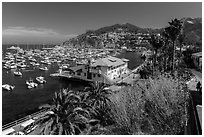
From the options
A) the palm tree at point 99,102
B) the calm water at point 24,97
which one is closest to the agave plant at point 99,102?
the palm tree at point 99,102

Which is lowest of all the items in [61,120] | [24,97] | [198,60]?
[24,97]

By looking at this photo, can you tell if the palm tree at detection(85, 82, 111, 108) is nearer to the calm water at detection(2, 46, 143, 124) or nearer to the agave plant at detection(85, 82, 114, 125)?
the agave plant at detection(85, 82, 114, 125)

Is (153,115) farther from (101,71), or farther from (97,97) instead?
(101,71)

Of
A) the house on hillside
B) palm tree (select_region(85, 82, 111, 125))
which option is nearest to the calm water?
palm tree (select_region(85, 82, 111, 125))

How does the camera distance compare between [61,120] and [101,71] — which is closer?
[61,120]

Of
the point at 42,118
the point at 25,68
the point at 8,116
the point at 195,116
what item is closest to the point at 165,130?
the point at 195,116

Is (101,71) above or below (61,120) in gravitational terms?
below

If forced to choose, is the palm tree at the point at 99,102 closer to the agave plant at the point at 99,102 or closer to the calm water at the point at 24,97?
the agave plant at the point at 99,102

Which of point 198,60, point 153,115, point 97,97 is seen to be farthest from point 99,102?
point 198,60

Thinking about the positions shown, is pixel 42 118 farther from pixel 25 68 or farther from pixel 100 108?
pixel 25 68

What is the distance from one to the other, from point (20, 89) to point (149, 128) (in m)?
31.1

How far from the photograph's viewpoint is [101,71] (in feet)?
122

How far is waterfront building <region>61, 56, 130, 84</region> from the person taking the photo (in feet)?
121

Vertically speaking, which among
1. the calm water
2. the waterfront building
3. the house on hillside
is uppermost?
the house on hillside
